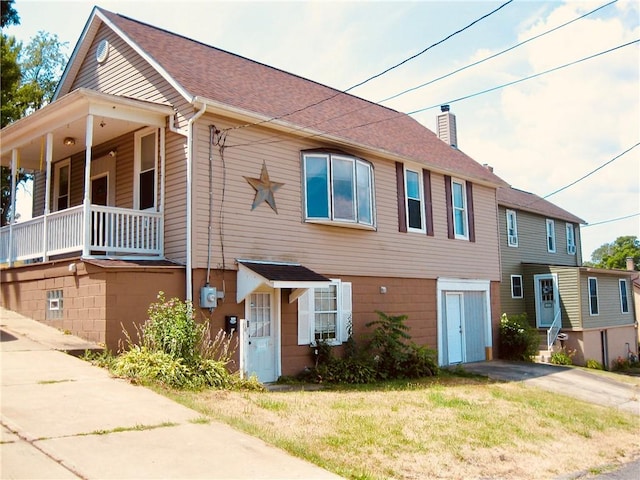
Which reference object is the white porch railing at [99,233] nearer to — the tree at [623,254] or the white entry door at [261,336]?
the white entry door at [261,336]

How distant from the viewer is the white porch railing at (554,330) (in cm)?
2542

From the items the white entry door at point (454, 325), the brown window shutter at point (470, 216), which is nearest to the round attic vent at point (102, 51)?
the brown window shutter at point (470, 216)

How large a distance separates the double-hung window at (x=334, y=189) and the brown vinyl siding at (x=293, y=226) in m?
0.28

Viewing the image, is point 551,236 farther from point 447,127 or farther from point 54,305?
point 54,305

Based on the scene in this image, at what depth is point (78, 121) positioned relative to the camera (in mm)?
12875

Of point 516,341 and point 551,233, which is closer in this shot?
point 516,341

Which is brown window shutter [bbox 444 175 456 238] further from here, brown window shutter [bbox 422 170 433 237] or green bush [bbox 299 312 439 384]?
green bush [bbox 299 312 439 384]

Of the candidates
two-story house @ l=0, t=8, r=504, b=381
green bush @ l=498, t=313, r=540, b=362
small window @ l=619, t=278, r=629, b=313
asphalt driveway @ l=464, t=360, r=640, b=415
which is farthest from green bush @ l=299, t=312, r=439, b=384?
small window @ l=619, t=278, r=629, b=313

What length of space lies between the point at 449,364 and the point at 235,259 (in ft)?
28.2

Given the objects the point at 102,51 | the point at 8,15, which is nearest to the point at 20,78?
the point at 8,15

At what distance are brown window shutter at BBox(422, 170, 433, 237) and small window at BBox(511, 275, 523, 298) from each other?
35.0ft

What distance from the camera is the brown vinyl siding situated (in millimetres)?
12578

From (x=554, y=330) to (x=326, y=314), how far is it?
15.1m

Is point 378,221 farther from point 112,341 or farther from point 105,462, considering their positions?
point 105,462
